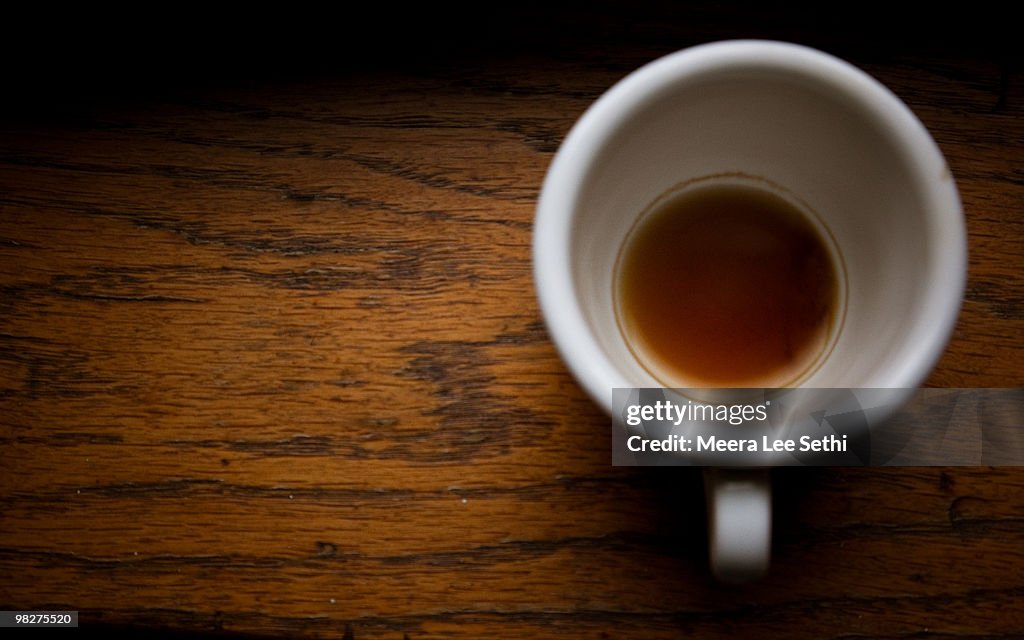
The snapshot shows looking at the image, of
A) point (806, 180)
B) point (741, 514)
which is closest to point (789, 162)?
point (806, 180)

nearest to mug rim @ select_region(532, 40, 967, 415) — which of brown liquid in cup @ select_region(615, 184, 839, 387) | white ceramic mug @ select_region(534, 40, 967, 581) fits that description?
white ceramic mug @ select_region(534, 40, 967, 581)

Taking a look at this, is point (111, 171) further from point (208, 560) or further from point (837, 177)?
point (837, 177)

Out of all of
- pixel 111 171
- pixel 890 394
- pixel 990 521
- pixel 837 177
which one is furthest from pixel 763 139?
pixel 111 171

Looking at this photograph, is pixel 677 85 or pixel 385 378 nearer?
pixel 677 85

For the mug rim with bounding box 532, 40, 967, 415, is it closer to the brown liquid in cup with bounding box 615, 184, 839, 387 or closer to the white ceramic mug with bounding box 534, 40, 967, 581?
the white ceramic mug with bounding box 534, 40, 967, 581

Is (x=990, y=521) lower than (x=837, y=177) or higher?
lower

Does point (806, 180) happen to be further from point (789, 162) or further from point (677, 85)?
point (677, 85)

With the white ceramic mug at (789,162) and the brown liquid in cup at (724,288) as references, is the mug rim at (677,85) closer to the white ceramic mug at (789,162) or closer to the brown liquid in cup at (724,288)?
the white ceramic mug at (789,162)
